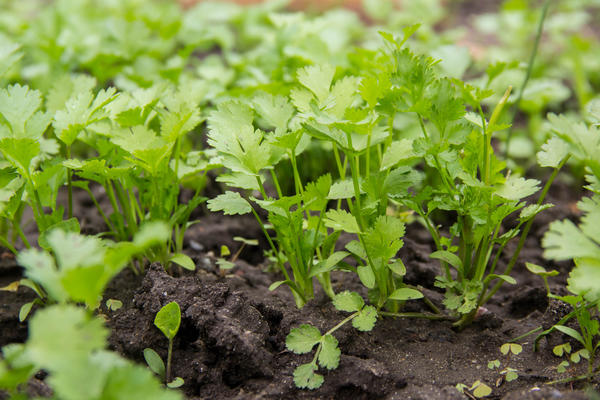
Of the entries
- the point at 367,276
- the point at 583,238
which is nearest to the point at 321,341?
the point at 367,276

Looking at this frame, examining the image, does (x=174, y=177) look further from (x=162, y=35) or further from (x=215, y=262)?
(x=162, y=35)

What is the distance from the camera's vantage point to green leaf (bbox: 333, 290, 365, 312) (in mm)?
1351

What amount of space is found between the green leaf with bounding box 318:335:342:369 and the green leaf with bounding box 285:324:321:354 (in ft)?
0.06

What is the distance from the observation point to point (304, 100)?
4.59 feet

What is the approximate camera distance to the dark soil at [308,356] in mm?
1303

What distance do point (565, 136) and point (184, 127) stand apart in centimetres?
91

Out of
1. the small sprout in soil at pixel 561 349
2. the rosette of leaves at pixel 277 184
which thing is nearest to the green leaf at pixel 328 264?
the rosette of leaves at pixel 277 184

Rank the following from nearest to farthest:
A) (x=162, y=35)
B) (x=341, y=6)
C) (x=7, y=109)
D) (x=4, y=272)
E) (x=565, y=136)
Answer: (x=565, y=136) → (x=7, y=109) → (x=4, y=272) → (x=162, y=35) → (x=341, y=6)

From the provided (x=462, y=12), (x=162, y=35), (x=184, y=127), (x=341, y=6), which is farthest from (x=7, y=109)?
(x=462, y=12)

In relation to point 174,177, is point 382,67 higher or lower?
higher

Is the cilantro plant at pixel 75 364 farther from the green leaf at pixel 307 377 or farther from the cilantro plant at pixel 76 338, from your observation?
the green leaf at pixel 307 377

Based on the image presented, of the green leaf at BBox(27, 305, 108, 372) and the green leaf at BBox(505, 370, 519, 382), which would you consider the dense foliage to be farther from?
the green leaf at BBox(505, 370, 519, 382)

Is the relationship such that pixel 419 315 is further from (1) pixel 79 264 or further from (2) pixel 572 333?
(1) pixel 79 264

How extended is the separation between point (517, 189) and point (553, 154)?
0.15m
